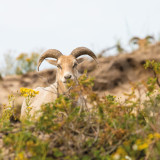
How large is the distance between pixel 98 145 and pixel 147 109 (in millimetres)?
836

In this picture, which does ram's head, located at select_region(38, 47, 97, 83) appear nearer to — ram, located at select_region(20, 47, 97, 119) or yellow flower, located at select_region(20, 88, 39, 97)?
ram, located at select_region(20, 47, 97, 119)

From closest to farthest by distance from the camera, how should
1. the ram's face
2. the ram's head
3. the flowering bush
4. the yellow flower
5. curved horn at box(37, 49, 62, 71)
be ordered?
the flowering bush < the yellow flower < the ram's head < the ram's face < curved horn at box(37, 49, 62, 71)

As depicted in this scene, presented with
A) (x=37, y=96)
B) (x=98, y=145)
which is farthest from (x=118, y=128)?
(x=37, y=96)

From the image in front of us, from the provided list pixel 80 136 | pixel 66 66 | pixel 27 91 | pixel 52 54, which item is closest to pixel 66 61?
pixel 66 66

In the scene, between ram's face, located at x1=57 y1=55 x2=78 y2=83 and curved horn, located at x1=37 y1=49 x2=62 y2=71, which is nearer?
ram's face, located at x1=57 y1=55 x2=78 y2=83

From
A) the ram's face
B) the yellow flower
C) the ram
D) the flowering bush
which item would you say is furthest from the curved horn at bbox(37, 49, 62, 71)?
the flowering bush

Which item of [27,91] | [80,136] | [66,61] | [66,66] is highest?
[66,61]

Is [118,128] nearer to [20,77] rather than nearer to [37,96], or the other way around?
[37,96]

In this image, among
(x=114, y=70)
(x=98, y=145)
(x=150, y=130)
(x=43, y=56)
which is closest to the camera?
(x=98, y=145)

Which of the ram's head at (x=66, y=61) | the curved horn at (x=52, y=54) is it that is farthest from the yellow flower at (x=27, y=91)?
the curved horn at (x=52, y=54)

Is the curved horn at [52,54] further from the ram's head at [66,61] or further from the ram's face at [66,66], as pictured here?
the ram's face at [66,66]

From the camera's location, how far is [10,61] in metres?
16.2

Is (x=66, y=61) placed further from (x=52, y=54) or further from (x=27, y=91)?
(x=27, y=91)

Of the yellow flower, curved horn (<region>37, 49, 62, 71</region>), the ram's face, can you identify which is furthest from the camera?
curved horn (<region>37, 49, 62, 71</region>)
